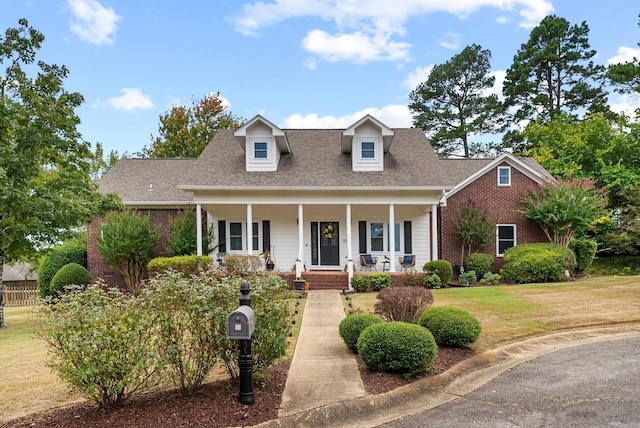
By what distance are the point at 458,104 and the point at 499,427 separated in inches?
1397

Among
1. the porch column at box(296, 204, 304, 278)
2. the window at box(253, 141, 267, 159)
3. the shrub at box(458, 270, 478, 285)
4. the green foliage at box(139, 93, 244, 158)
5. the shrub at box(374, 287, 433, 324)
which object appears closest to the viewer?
the shrub at box(374, 287, 433, 324)

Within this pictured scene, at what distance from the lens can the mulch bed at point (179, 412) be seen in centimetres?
466

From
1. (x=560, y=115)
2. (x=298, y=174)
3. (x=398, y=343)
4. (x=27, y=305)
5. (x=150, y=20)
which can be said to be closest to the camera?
(x=398, y=343)

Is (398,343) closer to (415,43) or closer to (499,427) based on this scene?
(499,427)

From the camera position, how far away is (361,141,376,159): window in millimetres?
18391

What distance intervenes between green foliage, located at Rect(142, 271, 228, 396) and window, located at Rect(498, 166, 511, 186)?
1649 cm

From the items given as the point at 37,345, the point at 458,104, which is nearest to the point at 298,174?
the point at 37,345

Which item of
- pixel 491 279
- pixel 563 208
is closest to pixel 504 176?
pixel 563 208

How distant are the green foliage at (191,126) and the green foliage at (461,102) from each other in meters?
16.8

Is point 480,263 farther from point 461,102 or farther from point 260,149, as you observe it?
point 461,102

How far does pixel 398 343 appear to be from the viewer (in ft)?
20.2

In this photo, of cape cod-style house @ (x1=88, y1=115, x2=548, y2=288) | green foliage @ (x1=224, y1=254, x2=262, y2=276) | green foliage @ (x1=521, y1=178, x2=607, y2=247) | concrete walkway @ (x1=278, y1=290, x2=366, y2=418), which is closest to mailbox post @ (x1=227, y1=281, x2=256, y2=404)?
concrete walkway @ (x1=278, y1=290, x2=366, y2=418)

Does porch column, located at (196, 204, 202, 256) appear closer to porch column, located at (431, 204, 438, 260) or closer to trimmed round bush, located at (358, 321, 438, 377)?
porch column, located at (431, 204, 438, 260)

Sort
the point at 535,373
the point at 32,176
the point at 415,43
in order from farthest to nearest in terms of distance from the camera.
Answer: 1. the point at 415,43
2. the point at 32,176
3. the point at 535,373
